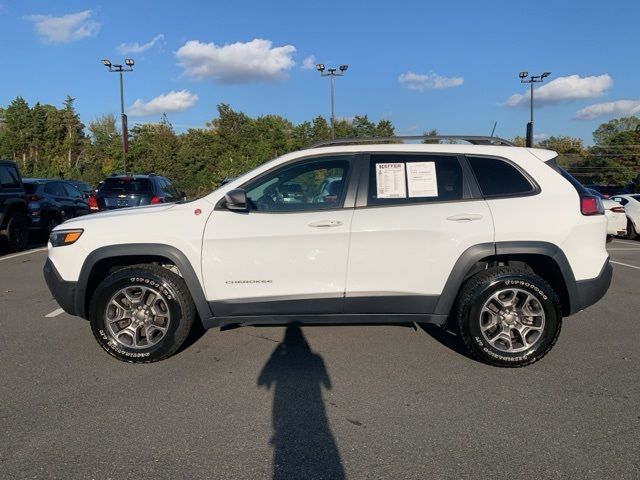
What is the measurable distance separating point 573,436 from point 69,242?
4.07 metres

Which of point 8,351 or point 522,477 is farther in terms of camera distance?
point 8,351

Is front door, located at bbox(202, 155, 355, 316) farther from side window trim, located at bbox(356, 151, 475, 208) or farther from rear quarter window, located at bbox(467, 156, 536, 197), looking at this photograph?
rear quarter window, located at bbox(467, 156, 536, 197)

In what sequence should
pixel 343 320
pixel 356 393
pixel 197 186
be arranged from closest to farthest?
pixel 356 393
pixel 343 320
pixel 197 186

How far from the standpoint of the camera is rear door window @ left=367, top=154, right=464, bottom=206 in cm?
426

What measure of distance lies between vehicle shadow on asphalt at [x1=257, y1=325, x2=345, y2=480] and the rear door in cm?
66

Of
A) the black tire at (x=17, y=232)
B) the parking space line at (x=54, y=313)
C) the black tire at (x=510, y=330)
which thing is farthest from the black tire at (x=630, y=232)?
the black tire at (x=17, y=232)

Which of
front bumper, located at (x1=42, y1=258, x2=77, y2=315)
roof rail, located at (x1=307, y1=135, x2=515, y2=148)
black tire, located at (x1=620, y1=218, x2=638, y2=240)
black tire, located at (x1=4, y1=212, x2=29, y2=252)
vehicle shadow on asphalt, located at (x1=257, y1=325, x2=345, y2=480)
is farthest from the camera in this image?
black tire, located at (x1=620, y1=218, x2=638, y2=240)

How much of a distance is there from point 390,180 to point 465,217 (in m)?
0.69

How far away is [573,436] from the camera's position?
10.3ft

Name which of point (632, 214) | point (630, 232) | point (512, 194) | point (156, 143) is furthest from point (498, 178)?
point (156, 143)

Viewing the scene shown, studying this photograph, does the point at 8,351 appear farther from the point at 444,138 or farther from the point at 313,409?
the point at 444,138

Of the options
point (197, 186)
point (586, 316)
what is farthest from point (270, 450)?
point (197, 186)

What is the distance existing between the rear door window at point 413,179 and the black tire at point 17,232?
32.1ft

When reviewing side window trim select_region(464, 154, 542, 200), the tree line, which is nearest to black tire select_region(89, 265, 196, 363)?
side window trim select_region(464, 154, 542, 200)
